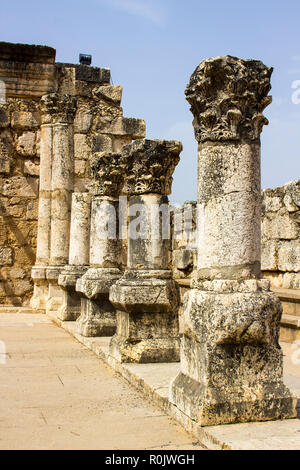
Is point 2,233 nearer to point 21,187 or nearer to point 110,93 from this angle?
point 21,187

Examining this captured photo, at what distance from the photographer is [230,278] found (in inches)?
164

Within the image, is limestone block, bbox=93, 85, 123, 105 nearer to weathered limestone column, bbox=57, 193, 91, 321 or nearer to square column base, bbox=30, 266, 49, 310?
weathered limestone column, bbox=57, 193, 91, 321

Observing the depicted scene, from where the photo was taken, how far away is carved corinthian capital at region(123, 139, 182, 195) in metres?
6.55

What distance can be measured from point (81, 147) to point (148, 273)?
24.2 feet

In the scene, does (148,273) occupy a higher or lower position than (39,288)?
higher

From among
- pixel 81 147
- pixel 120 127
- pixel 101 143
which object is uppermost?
pixel 120 127

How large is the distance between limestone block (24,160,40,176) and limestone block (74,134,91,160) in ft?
3.17

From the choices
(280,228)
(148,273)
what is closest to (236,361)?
(148,273)

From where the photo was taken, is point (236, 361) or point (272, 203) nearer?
point (236, 361)

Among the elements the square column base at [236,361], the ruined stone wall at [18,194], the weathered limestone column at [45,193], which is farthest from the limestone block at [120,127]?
the square column base at [236,361]

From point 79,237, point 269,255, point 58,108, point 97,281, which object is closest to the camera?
point 97,281

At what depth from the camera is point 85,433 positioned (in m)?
4.06

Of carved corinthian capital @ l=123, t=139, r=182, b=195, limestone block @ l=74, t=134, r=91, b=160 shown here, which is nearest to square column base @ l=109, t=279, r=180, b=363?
carved corinthian capital @ l=123, t=139, r=182, b=195

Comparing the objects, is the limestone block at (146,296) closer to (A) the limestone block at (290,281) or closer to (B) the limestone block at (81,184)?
(A) the limestone block at (290,281)
